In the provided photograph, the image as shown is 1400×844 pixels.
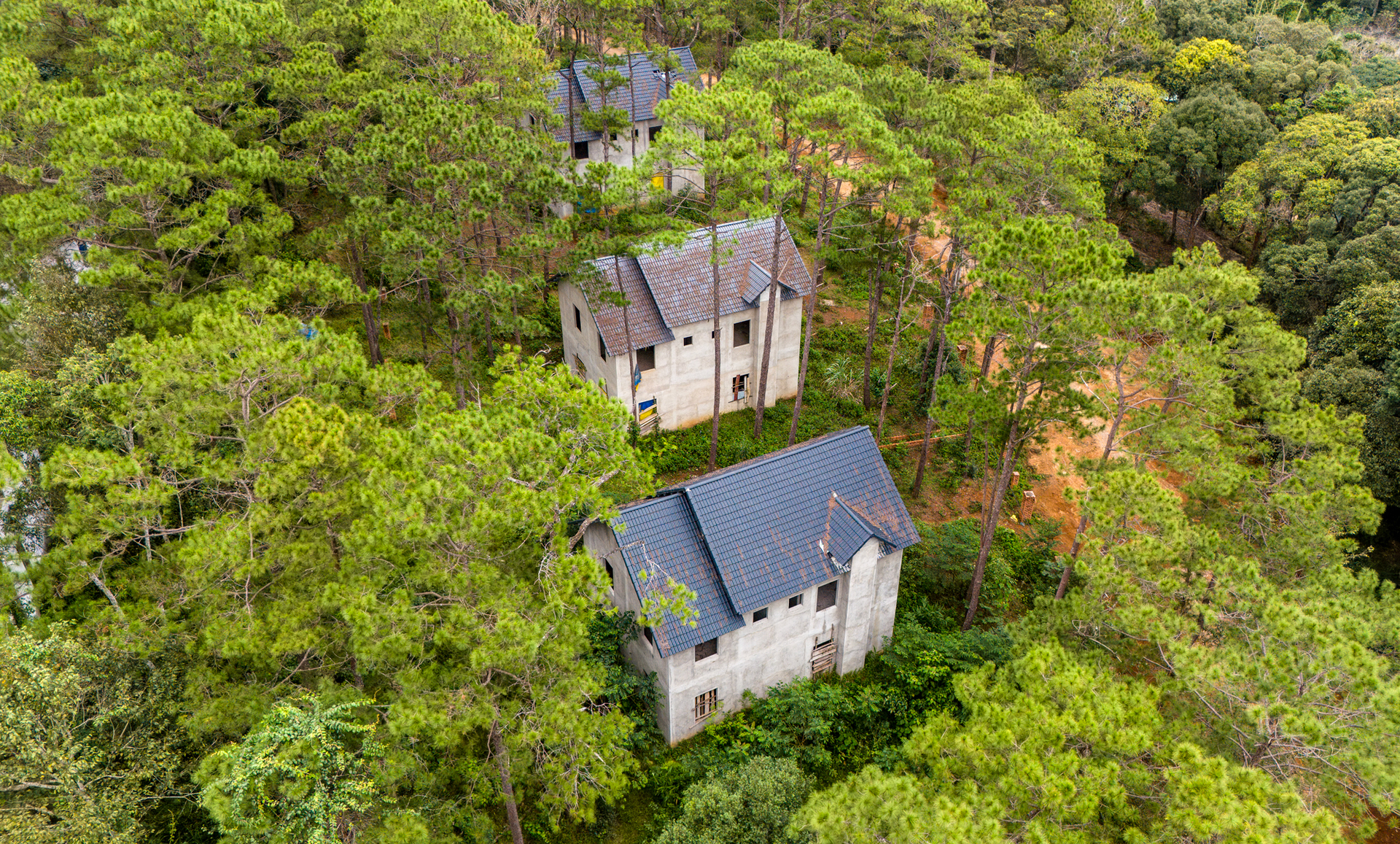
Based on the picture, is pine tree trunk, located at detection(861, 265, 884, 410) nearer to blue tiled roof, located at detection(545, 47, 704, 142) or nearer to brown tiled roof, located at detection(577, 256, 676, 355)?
brown tiled roof, located at detection(577, 256, 676, 355)

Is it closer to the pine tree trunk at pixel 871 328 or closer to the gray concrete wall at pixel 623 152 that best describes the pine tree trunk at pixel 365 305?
the gray concrete wall at pixel 623 152

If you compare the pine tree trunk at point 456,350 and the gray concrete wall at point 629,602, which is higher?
the pine tree trunk at point 456,350

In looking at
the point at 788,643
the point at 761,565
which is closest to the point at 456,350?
the point at 761,565

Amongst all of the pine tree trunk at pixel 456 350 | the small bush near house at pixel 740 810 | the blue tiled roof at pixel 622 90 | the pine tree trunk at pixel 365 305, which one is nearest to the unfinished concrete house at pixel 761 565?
the small bush near house at pixel 740 810

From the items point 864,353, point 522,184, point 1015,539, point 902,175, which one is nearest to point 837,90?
point 902,175

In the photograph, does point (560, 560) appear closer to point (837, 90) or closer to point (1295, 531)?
point (1295, 531)

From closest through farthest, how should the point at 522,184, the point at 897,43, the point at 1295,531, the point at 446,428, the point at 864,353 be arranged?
1. the point at 446,428
2. the point at 1295,531
3. the point at 522,184
4. the point at 864,353
5. the point at 897,43

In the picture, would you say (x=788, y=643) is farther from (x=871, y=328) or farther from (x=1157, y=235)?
(x=1157, y=235)
